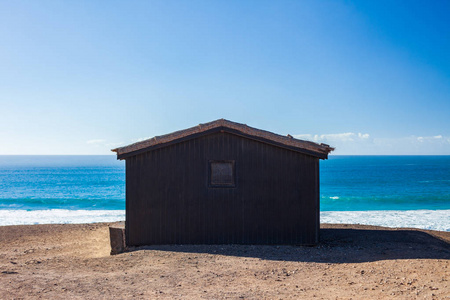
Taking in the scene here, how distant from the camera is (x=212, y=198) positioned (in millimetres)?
10852

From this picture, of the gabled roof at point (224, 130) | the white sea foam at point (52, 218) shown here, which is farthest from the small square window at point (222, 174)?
the white sea foam at point (52, 218)

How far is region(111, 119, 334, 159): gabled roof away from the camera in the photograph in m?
10.6

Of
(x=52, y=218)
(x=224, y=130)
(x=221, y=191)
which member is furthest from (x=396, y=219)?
(x=52, y=218)

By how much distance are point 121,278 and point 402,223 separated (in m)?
16.6

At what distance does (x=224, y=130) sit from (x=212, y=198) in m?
2.03

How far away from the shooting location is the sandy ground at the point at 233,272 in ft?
21.8

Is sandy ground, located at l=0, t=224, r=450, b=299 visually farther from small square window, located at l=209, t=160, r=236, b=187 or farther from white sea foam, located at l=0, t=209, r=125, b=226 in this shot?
white sea foam, located at l=0, t=209, r=125, b=226

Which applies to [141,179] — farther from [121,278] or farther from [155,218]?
[121,278]

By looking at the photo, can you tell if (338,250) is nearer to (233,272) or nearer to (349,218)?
(233,272)

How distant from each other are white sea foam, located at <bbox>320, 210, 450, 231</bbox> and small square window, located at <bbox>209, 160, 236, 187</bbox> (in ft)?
36.3

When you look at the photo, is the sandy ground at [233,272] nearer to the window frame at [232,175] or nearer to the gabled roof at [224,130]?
the window frame at [232,175]

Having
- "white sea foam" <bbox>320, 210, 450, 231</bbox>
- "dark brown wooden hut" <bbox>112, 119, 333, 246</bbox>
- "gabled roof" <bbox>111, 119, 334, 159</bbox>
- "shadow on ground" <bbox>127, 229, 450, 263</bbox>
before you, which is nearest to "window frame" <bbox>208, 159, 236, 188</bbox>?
"dark brown wooden hut" <bbox>112, 119, 333, 246</bbox>

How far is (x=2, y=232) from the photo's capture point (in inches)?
612

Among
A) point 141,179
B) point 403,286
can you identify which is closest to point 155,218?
point 141,179
